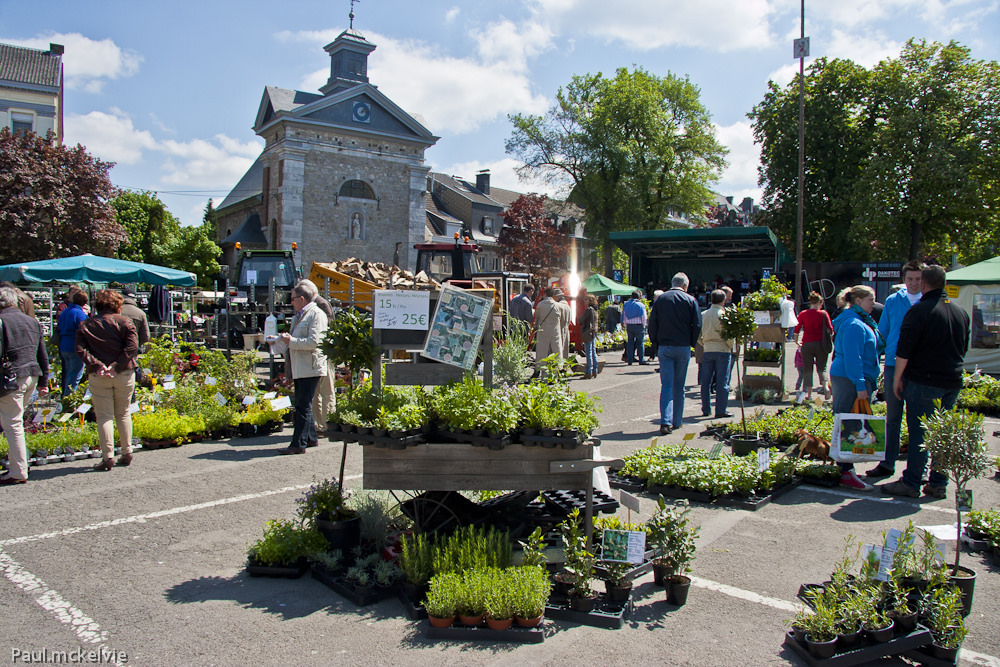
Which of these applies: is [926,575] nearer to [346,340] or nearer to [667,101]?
[346,340]

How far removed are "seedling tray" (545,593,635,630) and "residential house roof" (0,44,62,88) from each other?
43048 millimetres

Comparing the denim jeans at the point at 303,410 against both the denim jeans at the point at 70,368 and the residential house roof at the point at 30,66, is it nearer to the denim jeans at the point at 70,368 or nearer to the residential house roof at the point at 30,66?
the denim jeans at the point at 70,368

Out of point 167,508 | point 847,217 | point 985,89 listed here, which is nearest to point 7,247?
point 167,508

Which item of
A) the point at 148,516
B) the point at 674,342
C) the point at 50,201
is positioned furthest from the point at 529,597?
the point at 50,201

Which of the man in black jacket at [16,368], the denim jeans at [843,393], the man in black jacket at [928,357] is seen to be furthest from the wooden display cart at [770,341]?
the man in black jacket at [16,368]

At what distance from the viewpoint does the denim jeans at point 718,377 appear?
9.49 m

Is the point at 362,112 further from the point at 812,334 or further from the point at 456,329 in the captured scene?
the point at 456,329

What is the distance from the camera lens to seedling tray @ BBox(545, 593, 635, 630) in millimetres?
3598

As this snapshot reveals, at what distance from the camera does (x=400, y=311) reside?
15.2 ft

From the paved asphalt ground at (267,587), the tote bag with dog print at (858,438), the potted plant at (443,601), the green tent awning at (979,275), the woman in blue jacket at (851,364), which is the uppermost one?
the green tent awning at (979,275)

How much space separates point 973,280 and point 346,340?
51.4 feet

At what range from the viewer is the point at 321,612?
3.80 meters

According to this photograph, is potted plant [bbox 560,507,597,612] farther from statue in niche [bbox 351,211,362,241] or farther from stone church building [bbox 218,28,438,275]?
statue in niche [bbox 351,211,362,241]

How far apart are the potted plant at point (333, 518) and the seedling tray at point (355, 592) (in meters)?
0.31
